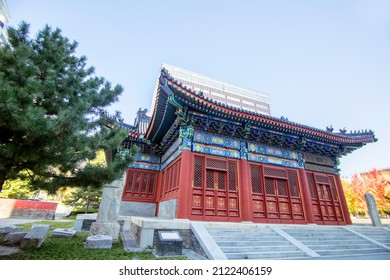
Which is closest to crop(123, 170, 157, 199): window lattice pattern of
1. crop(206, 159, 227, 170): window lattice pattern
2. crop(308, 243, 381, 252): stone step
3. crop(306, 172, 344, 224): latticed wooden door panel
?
crop(206, 159, 227, 170): window lattice pattern

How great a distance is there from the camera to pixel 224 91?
57.5 metres

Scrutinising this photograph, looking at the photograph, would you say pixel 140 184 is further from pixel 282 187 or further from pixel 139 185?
pixel 282 187

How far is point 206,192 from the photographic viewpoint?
8.37 m

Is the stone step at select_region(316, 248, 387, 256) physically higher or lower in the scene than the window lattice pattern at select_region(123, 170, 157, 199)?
lower

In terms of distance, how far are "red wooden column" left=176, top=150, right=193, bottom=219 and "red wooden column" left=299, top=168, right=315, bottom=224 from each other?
6107 millimetres

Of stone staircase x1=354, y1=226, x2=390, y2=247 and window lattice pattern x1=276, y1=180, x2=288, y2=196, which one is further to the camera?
window lattice pattern x1=276, y1=180, x2=288, y2=196

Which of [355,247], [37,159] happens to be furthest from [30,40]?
[355,247]

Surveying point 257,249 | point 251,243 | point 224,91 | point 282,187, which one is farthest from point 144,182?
point 224,91

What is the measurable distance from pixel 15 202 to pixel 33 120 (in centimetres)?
2087

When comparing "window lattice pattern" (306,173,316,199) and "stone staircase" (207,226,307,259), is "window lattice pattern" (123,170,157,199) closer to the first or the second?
"stone staircase" (207,226,307,259)

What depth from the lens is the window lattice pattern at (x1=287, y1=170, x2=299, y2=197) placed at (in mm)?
10221

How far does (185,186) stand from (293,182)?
20.0 feet

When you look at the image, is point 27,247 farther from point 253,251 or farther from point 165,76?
point 165,76
